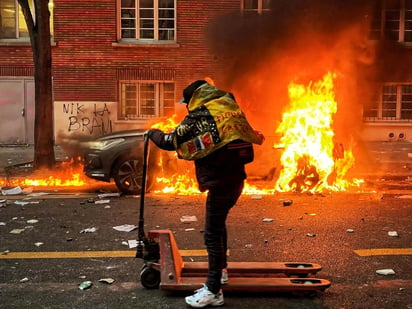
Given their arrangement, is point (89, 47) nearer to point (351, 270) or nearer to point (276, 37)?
point (276, 37)

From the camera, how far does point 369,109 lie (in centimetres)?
1714

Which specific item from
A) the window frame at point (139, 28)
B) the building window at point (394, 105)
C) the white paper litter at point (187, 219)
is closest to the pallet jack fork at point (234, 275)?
the white paper litter at point (187, 219)

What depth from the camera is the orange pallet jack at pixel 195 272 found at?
375cm

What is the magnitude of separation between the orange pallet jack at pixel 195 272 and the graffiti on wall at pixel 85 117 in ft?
42.0

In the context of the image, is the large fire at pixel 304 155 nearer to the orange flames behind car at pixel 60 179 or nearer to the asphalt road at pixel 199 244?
the asphalt road at pixel 199 244

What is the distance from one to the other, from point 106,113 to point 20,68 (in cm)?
329

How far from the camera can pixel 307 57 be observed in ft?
31.7

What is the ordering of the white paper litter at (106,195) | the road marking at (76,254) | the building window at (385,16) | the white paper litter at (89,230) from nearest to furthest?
1. the road marking at (76,254)
2. the white paper litter at (89,230)
3. the white paper litter at (106,195)
4. the building window at (385,16)

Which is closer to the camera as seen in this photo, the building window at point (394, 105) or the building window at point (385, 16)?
the building window at point (385, 16)

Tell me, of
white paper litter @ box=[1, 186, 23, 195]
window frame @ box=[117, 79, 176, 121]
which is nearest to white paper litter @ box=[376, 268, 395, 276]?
white paper litter @ box=[1, 186, 23, 195]

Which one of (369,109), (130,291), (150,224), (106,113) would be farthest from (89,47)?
(130,291)

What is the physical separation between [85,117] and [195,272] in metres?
13.2

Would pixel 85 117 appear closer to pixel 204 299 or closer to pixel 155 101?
pixel 155 101

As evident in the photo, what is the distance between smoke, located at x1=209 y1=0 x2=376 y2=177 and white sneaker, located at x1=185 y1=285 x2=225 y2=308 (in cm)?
550
